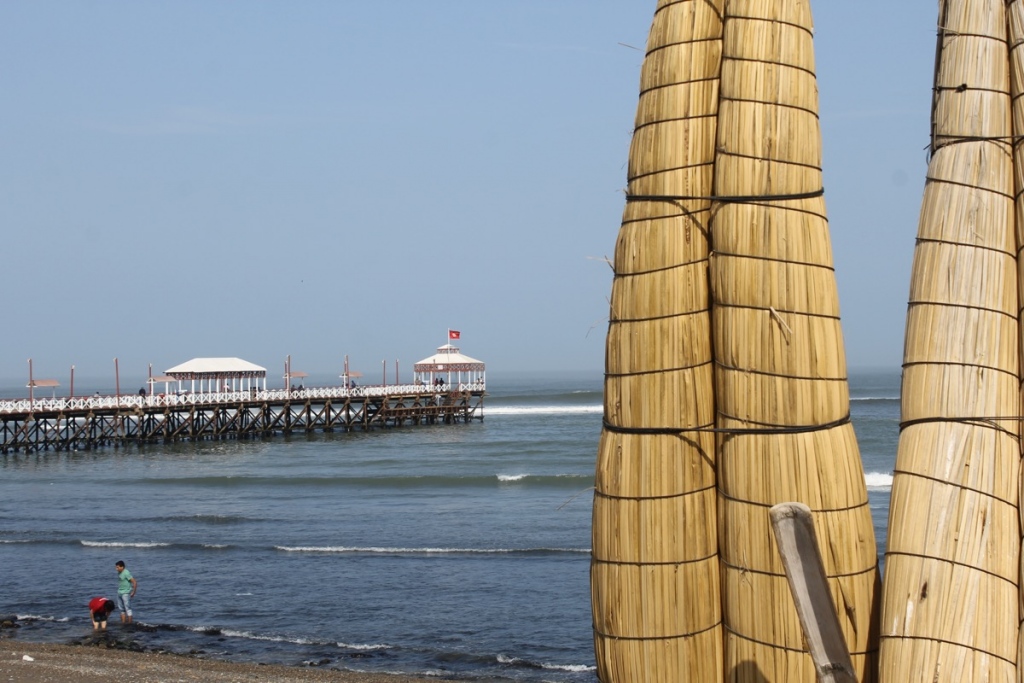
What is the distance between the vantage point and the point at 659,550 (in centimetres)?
363

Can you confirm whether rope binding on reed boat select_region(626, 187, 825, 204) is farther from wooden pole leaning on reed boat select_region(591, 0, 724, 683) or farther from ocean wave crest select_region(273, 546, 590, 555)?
ocean wave crest select_region(273, 546, 590, 555)

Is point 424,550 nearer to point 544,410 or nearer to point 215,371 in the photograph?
point 215,371

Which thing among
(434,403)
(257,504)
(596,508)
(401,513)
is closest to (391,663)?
(596,508)

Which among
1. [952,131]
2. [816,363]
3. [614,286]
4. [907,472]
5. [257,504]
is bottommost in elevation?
[257,504]

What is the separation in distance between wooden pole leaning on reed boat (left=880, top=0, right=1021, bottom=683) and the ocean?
3.84 feet

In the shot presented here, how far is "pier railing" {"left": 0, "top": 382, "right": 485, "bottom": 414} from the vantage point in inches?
1757

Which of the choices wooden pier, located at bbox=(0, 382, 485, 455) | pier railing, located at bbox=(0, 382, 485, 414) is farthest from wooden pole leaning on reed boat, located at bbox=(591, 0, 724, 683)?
pier railing, located at bbox=(0, 382, 485, 414)

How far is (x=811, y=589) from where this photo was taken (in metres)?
2.97

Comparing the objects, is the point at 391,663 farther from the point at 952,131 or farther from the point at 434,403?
the point at 434,403

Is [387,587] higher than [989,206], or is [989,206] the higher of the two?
[989,206]

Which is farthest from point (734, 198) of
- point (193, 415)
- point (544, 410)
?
point (544, 410)

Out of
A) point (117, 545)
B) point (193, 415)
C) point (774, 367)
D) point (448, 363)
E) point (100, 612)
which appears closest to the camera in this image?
point (774, 367)

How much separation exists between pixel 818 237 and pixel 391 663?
10.4 m

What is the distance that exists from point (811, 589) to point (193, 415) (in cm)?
4717
